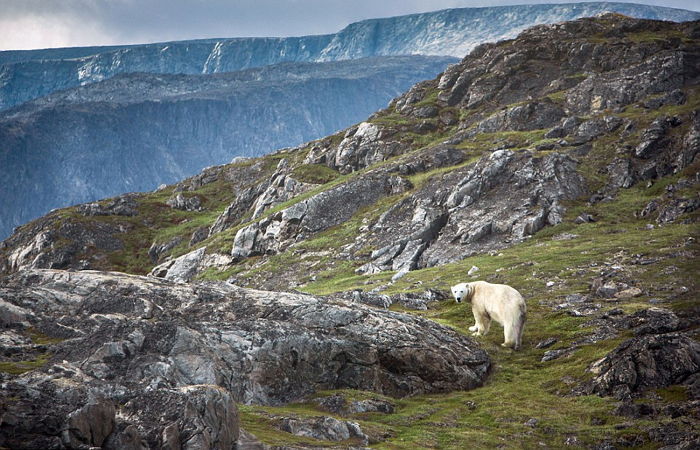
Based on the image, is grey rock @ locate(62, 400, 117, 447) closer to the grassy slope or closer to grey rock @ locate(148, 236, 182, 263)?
the grassy slope

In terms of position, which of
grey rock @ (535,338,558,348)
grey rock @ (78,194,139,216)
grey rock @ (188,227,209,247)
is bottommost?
grey rock @ (188,227,209,247)

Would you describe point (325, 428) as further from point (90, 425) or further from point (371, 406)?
point (90, 425)

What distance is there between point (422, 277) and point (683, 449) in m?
39.5

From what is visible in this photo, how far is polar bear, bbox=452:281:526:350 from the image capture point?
28406 millimetres

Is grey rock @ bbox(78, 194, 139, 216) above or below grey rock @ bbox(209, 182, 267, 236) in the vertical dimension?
above

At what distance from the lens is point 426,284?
168 feet

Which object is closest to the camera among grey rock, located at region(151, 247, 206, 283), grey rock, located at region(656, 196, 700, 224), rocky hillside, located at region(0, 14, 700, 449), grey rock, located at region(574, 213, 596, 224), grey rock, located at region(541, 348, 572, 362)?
rocky hillside, located at region(0, 14, 700, 449)

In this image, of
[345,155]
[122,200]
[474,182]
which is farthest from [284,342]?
[122,200]

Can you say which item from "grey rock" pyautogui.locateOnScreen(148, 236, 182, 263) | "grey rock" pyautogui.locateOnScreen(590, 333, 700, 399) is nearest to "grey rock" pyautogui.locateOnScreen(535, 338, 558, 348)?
"grey rock" pyautogui.locateOnScreen(590, 333, 700, 399)

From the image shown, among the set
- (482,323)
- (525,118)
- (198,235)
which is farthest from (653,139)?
(198,235)

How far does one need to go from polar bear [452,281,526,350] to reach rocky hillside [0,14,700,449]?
111 centimetres

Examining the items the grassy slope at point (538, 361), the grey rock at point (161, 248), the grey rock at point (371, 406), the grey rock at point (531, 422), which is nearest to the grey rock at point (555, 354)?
the grassy slope at point (538, 361)

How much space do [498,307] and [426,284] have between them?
22.4 metres

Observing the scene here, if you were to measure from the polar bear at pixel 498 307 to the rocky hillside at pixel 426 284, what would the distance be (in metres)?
1.11
